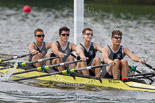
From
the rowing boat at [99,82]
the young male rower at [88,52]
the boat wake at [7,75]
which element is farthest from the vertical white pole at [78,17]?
the boat wake at [7,75]

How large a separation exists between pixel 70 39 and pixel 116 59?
10.1 m

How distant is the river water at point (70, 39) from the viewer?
955 centimetres

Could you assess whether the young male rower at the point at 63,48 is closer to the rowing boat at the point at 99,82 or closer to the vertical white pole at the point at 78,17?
the rowing boat at the point at 99,82

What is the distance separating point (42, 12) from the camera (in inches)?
1350

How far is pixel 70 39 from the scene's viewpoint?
796 inches

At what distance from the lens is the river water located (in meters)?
9.55

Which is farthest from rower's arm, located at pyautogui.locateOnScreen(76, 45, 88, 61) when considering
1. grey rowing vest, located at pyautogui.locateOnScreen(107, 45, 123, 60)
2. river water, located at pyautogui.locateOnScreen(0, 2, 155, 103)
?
river water, located at pyautogui.locateOnScreen(0, 2, 155, 103)

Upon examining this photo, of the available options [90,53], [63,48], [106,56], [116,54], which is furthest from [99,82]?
[63,48]

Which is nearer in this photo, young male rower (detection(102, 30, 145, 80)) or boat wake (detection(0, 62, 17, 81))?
young male rower (detection(102, 30, 145, 80))

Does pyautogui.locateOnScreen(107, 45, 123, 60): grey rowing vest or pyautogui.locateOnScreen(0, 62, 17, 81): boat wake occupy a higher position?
pyautogui.locateOnScreen(107, 45, 123, 60): grey rowing vest

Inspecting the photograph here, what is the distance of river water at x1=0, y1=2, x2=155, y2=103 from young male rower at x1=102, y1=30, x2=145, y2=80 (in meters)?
0.59

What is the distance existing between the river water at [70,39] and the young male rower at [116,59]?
59cm

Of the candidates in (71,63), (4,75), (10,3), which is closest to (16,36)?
(4,75)

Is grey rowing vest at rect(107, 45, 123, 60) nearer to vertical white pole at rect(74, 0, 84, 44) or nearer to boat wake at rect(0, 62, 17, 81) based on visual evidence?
vertical white pole at rect(74, 0, 84, 44)
